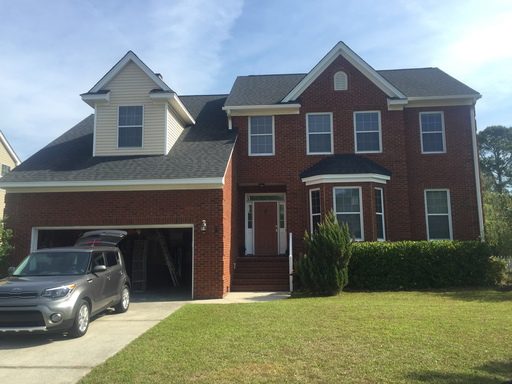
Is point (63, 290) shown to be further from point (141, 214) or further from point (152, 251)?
point (152, 251)

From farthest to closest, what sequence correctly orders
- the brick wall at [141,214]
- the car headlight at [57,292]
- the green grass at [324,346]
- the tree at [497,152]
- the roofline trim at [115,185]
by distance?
the tree at [497,152] < the roofline trim at [115,185] < the brick wall at [141,214] < the car headlight at [57,292] < the green grass at [324,346]

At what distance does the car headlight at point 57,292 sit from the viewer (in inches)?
325

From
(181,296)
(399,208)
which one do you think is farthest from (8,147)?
(399,208)

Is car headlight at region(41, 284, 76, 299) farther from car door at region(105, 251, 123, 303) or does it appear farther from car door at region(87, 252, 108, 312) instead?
car door at region(105, 251, 123, 303)

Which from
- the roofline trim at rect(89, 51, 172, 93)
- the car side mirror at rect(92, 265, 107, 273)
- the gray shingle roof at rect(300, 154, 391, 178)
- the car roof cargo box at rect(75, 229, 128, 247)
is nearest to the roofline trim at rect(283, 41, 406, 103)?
the gray shingle roof at rect(300, 154, 391, 178)

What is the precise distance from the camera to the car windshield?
9.53m

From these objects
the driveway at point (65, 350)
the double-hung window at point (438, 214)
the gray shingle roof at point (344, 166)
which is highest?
the gray shingle roof at point (344, 166)

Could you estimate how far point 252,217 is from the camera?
1875 cm

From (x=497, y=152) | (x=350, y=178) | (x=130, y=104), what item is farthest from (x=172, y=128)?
(x=497, y=152)

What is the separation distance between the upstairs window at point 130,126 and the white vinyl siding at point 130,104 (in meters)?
0.14

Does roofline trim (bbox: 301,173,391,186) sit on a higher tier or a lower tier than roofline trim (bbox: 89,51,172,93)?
lower

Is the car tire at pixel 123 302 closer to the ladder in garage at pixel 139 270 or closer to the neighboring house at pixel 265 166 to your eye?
the neighboring house at pixel 265 166

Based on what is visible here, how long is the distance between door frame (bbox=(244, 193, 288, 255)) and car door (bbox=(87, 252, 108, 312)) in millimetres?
8656

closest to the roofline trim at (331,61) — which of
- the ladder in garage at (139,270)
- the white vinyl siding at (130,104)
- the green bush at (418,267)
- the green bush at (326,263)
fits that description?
the white vinyl siding at (130,104)
